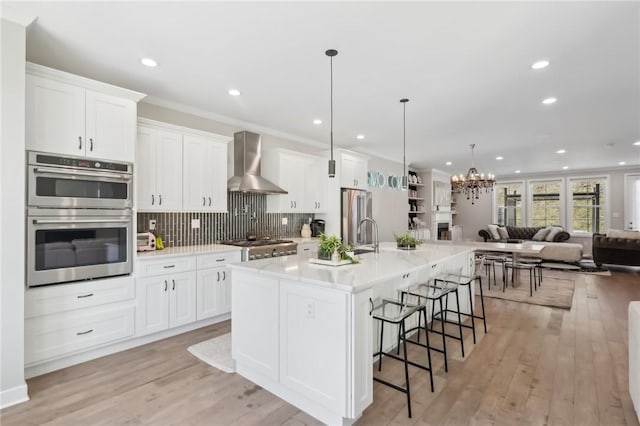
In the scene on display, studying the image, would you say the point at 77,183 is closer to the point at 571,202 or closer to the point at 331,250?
the point at 331,250

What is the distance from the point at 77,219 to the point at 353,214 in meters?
4.02

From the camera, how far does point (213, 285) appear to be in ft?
12.0

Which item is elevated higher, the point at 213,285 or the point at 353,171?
the point at 353,171

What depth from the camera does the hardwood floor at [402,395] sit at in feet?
6.70

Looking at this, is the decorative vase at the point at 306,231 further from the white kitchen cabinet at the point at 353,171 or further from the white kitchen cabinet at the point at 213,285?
the white kitchen cabinet at the point at 213,285

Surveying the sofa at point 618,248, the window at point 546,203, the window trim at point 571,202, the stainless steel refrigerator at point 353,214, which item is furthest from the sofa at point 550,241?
the stainless steel refrigerator at point 353,214

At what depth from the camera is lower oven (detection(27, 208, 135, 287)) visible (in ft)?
8.16

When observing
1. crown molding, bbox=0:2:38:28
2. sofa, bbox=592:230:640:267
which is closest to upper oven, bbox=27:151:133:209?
crown molding, bbox=0:2:38:28

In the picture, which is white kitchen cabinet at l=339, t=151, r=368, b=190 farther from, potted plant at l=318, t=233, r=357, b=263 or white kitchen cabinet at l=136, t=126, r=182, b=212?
potted plant at l=318, t=233, r=357, b=263

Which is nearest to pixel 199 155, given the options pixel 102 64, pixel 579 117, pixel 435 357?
pixel 102 64

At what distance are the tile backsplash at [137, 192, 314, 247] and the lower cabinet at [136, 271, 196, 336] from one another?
2.37ft

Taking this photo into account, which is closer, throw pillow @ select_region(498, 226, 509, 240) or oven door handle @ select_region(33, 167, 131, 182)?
oven door handle @ select_region(33, 167, 131, 182)

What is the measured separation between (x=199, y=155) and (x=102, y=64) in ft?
4.22

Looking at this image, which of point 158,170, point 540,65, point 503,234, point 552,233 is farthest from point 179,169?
point 552,233
